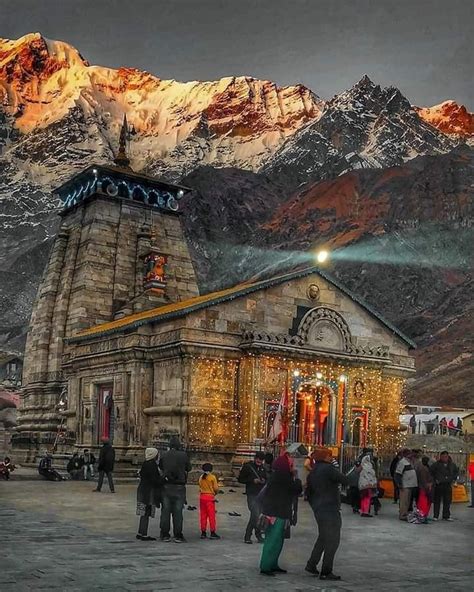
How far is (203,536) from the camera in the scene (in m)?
14.8

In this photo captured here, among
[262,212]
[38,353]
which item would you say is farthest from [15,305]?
[38,353]

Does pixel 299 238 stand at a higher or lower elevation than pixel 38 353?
higher

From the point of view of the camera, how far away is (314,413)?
31125mm

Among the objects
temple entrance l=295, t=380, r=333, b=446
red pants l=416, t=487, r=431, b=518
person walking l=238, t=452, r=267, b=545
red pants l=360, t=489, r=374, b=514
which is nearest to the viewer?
person walking l=238, t=452, r=267, b=545

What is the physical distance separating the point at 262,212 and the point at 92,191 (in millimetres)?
157383

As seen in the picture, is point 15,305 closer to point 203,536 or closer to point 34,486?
point 34,486

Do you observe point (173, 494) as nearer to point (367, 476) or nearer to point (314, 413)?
point (367, 476)

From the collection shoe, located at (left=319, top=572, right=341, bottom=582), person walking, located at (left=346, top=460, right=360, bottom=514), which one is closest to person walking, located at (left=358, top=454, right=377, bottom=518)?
person walking, located at (left=346, top=460, right=360, bottom=514)

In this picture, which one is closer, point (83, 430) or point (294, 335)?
point (294, 335)

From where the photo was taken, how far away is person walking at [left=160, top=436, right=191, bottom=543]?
14.2m

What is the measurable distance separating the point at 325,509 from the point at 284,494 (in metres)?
0.67

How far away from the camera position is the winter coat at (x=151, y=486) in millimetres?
14359

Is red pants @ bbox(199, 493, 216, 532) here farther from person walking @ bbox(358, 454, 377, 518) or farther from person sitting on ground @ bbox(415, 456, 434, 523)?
person sitting on ground @ bbox(415, 456, 434, 523)

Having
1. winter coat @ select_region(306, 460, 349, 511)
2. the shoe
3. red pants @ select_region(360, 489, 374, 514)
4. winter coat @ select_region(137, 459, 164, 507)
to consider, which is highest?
winter coat @ select_region(306, 460, 349, 511)
